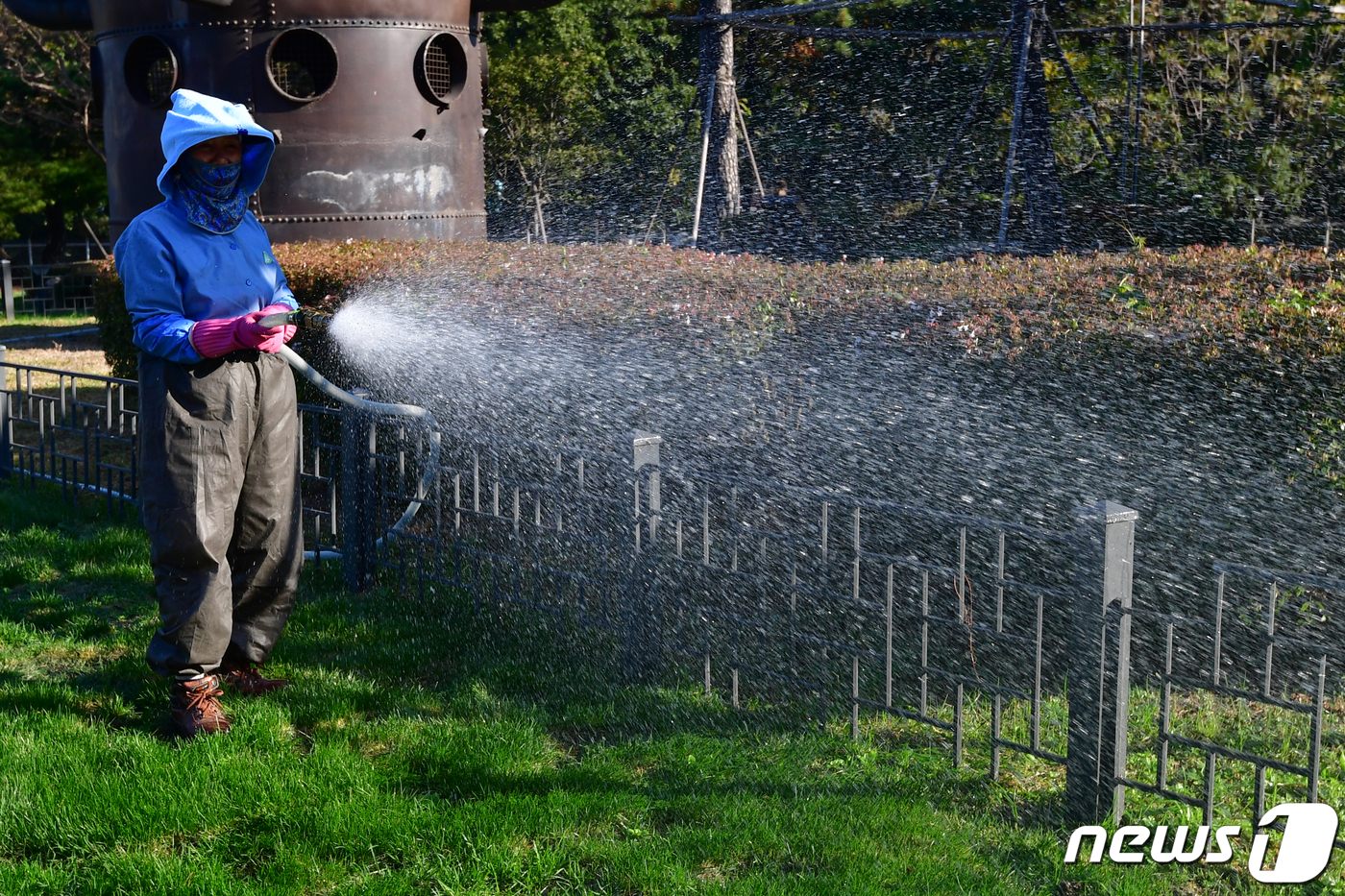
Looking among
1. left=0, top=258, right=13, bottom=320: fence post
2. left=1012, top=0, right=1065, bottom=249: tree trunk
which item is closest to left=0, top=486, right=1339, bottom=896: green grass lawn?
left=1012, top=0, right=1065, bottom=249: tree trunk

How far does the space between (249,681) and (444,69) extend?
5.75 metres

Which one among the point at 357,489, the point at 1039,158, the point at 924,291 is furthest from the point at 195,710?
the point at 1039,158

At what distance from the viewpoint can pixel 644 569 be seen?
4.68 metres

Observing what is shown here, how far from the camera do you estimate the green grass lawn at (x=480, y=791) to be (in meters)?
3.32

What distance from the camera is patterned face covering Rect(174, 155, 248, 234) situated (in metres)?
4.12

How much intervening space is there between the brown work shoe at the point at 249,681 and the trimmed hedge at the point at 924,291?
2.51 meters

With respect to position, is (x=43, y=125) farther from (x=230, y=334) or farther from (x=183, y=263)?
(x=230, y=334)

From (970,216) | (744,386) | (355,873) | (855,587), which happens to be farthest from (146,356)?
(970,216)

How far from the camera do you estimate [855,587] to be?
4086mm

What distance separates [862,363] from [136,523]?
3.98m

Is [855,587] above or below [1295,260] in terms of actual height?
below

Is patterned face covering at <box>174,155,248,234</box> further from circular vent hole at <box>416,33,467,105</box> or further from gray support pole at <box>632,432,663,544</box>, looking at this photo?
circular vent hole at <box>416,33,467,105</box>

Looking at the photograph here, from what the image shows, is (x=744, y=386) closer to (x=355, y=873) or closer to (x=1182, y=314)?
(x=1182, y=314)

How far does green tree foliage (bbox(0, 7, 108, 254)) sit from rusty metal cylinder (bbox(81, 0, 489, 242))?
37.8 ft
